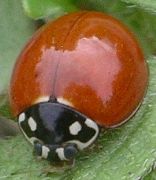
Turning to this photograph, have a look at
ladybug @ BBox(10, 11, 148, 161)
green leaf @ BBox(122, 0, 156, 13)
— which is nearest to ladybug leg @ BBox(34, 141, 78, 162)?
ladybug @ BBox(10, 11, 148, 161)

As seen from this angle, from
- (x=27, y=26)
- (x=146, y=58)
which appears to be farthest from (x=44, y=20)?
(x=146, y=58)

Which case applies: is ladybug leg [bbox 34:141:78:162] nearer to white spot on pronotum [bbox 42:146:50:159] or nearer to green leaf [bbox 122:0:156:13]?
white spot on pronotum [bbox 42:146:50:159]

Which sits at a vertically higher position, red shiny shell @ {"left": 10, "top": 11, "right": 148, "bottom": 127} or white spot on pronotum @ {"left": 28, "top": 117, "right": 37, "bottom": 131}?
red shiny shell @ {"left": 10, "top": 11, "right": 148, "bottom": 127}

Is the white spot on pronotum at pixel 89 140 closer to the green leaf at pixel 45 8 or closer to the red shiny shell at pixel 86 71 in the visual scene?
the red shiny shell at pixel 86 71

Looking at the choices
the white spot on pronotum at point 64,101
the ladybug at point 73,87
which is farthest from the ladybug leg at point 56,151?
the white spot on pronotum at point 64,101

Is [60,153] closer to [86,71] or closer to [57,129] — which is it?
[57,129]

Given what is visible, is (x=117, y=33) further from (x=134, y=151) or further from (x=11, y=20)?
(x=11, y=20)

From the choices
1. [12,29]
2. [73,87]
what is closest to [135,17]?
[12,29]
